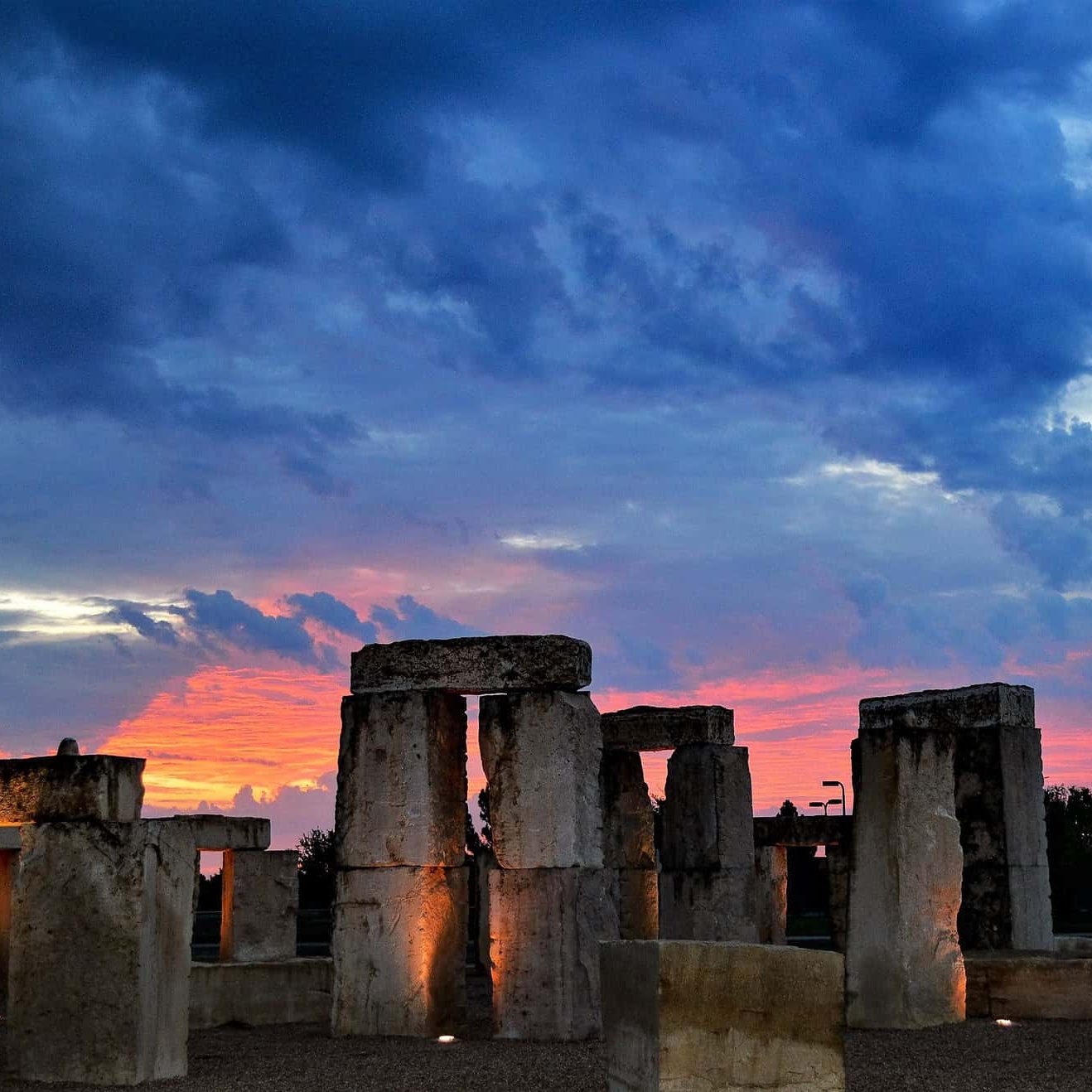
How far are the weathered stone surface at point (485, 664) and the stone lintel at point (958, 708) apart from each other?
15.5 feet

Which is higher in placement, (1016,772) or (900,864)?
(1016,772)

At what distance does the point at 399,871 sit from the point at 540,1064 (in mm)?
2455

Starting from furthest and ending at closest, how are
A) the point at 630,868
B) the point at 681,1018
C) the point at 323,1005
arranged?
the point at 630,868
the point at 323,1005
the point at 681,1018

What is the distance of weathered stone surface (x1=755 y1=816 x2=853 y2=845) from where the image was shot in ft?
70.5

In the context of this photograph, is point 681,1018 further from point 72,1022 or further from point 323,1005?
point 323,1005

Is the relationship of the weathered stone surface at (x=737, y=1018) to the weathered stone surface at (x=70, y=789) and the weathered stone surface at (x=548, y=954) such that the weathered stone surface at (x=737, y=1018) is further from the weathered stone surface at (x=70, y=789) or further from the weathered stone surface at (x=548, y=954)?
the weathered stone surface at (x=548, y=954)

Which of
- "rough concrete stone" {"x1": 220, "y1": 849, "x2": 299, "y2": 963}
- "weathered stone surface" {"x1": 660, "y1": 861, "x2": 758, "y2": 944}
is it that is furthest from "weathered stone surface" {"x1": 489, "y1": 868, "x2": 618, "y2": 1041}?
"weathered stone surface" {"x1": 660, "y1": 861, "x2": 758, "y2": 944}

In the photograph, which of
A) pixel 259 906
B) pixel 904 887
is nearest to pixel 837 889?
pixel 259 906

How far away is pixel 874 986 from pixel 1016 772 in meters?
4.68

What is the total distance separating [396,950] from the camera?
1295cm

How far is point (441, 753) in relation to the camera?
43.4 feet

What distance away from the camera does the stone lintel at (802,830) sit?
70.5ft

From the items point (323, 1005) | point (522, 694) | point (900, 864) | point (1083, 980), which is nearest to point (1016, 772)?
point (1083, 980)

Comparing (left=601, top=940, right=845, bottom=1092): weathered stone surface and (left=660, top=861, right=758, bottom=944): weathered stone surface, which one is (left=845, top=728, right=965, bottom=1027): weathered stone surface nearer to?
(left=601, top=940, right=845, bottom=1092): weathered stone surface
